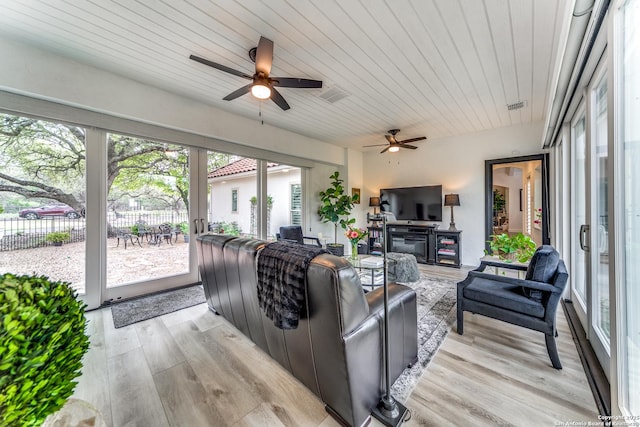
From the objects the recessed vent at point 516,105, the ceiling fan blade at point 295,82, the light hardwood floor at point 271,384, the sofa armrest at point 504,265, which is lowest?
the light hardwood floor at point 271,384

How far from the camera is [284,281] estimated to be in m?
1.38

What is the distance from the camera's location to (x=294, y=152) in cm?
492

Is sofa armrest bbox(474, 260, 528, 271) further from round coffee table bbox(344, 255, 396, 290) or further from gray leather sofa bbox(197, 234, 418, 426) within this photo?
gray leather sofa bbox(197, 234, 418, 426)

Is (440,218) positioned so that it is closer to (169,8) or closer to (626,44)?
(626,44)

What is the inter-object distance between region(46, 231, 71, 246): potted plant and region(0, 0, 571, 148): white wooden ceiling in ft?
6.29

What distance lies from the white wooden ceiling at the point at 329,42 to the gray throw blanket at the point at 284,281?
191 cm

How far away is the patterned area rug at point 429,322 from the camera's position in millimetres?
1691

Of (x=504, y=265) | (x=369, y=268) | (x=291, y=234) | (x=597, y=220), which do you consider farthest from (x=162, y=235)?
(x=597, y=220)

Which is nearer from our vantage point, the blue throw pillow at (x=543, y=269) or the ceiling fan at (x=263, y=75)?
the blue throw pillow at (x=543, y=269)

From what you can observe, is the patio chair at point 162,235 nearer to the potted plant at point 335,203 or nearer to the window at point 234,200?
the window at point 234,200

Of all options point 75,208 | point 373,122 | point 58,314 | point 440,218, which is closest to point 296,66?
point 373,122

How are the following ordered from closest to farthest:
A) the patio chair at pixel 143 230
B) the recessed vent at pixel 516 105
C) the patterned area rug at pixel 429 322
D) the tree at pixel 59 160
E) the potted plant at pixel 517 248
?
1. the patterned area rug at pixel 429 322
2. the tree at pixel 59 160
3. the potted plant at pixel 517 248
4. the patio chair at pixel 143 230
5. the recessed vent at pixel 516 105

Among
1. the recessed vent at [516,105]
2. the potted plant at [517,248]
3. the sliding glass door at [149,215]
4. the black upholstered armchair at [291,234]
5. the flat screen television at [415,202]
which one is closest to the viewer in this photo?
the potted plant at [517,248]

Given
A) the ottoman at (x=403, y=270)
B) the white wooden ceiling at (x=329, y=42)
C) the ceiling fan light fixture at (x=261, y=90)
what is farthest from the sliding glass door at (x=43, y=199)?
the ottoman at (x=403, y=270)
